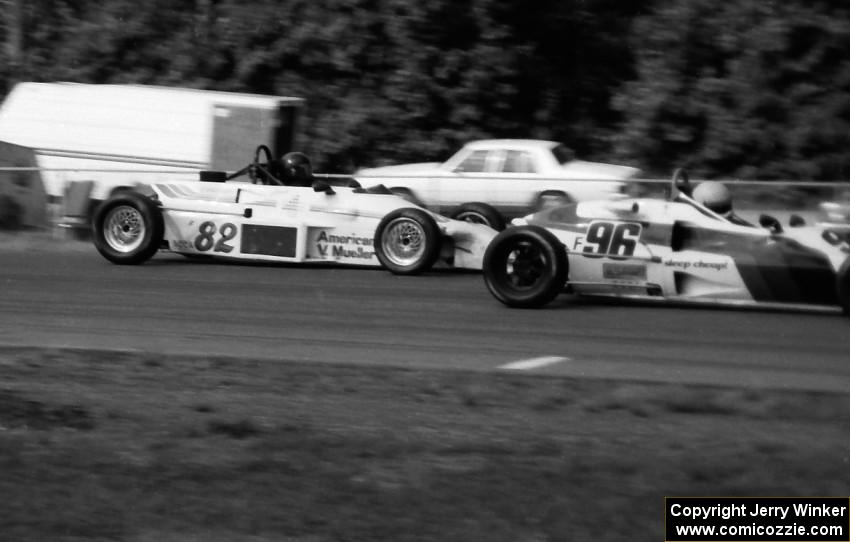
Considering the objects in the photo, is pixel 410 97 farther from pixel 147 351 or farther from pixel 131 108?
pixel 147 351

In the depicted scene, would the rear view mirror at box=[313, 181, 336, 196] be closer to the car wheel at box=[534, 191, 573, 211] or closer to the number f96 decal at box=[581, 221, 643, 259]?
the car wheel at box=[534, 191, 573, 211]

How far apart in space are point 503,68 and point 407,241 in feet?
38.0

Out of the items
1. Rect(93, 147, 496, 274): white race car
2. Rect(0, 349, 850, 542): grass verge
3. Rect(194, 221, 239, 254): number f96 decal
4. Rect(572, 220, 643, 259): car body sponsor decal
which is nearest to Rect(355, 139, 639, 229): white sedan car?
Rect(93, 147, 496, 274): white race car

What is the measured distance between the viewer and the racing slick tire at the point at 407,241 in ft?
41.8

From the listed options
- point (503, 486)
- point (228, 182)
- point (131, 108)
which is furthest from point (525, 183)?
point (503, 486)

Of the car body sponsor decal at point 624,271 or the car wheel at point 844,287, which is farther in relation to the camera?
the car body sponsor decal at point 624,271

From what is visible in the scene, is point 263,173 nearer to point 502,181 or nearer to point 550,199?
point 550,199

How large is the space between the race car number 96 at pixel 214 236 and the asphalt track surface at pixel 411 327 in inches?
19.8

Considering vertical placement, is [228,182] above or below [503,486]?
above

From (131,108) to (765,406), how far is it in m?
14.6

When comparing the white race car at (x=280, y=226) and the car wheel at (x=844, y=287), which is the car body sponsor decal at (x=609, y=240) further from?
the white race car at (x=280, y=226)

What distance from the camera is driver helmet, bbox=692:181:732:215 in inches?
426

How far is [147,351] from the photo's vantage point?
365 inches

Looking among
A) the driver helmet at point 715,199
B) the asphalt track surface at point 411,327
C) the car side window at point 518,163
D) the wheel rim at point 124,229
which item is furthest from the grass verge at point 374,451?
the car side window at point 518,163
